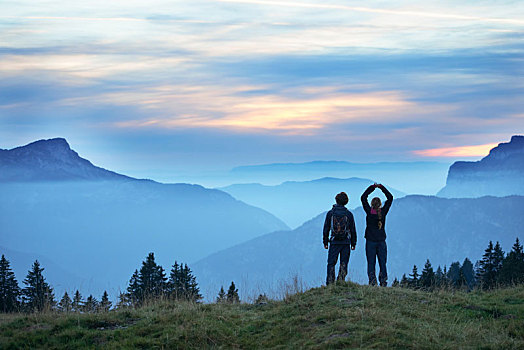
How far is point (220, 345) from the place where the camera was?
446 inches

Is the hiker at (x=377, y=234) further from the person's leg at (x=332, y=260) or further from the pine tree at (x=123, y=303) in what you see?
the pine tree at (x=123, y=303)

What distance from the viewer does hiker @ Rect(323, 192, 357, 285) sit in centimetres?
1532

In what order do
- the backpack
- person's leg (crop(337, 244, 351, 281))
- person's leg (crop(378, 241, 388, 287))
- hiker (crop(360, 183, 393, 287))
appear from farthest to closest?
person's leg (crop(378, 241, 388, 287))
hiker (crop(360, 183, 393, 287))
person's leg (crop(337, 244, 351, 281))
the backpack

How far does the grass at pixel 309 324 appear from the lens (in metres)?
10.2

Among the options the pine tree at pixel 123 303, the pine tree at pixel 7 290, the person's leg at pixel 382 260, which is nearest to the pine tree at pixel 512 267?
the person's leg at pixel 382 260

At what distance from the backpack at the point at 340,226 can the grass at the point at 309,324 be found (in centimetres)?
169

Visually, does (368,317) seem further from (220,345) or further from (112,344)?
(112,344)

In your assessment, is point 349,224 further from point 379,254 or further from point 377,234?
point 379,254

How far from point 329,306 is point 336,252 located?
10.6 ft

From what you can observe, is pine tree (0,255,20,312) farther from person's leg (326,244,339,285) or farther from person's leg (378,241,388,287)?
person's leg (378,241,388,287)

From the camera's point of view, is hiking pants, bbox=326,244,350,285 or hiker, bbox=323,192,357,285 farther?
hiking pants, bbox=326,244,350,285

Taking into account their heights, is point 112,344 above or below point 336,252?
below

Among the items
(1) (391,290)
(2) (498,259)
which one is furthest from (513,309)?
(2) (498,259)

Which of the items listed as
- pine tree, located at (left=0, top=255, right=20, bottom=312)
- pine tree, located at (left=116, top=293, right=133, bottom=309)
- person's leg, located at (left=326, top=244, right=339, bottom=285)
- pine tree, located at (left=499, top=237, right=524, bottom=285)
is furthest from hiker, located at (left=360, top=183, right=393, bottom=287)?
pine tree, located at (left=0, top=255, right=20, bottom=312)
